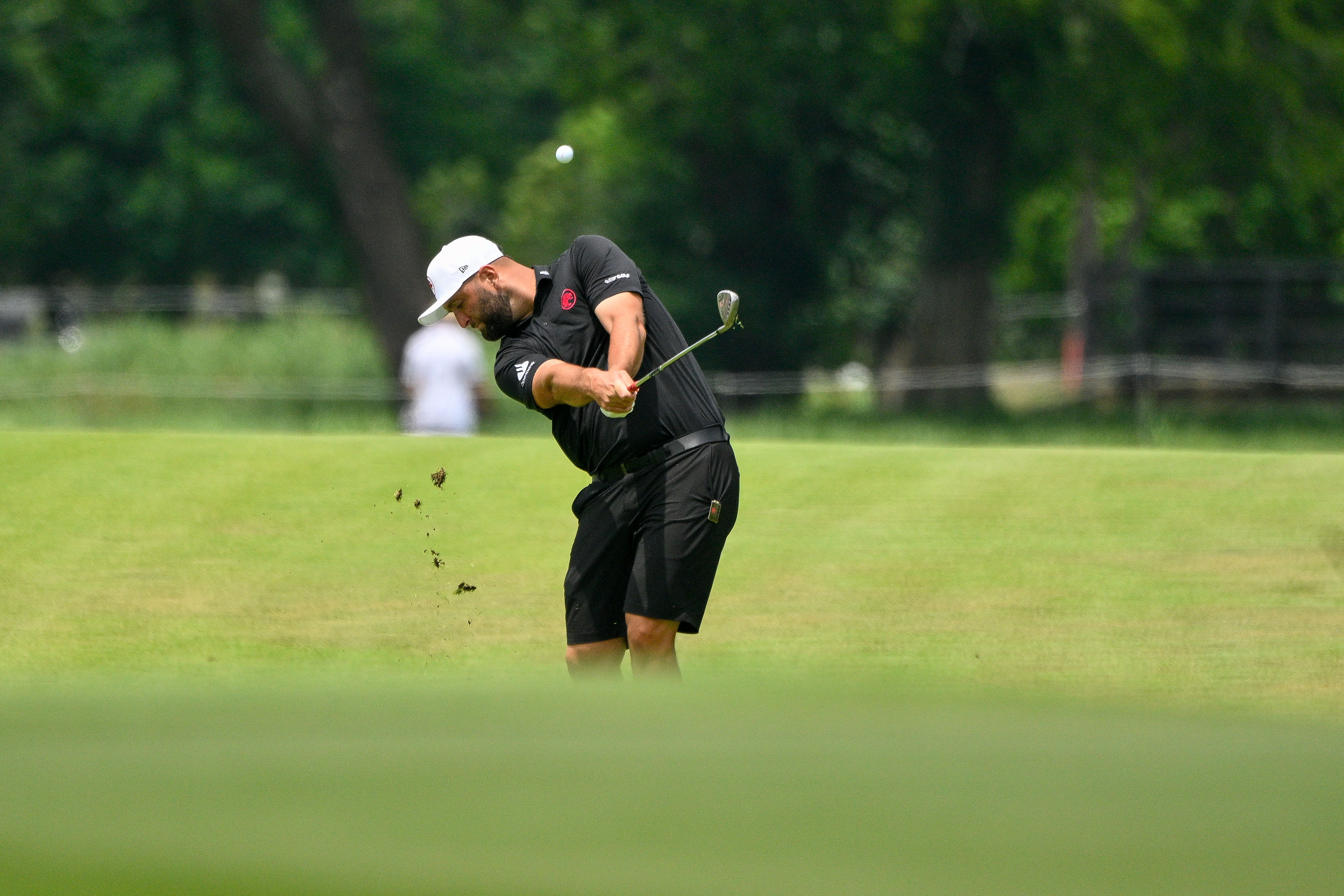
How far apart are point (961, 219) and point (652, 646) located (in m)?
18.9

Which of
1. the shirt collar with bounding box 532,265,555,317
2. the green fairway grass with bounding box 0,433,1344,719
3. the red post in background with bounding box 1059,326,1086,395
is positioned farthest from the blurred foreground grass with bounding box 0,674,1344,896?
the red post in background with bounding box 1059,326,1086,395

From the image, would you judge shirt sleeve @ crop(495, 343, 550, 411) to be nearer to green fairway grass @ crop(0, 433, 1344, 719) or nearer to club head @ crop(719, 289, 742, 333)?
club head @ crop(719, 289, 742, 333)

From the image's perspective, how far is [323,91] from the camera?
82.8 ft

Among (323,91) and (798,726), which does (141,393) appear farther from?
(798,726)

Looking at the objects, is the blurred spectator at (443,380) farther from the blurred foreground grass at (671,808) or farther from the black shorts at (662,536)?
the blurred foreground grass at (671,808)

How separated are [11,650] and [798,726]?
542cm

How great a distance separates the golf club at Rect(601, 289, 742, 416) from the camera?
6.34 m

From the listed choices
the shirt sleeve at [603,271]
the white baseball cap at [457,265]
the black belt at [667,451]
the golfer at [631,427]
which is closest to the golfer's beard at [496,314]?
the golfer at [631,427]

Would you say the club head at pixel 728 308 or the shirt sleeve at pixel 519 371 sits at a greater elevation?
the club head at pixel 728 308

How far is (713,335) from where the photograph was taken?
681 centimetres

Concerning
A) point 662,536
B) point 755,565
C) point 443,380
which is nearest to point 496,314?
point 662,536

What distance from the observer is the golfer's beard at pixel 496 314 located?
259 inches

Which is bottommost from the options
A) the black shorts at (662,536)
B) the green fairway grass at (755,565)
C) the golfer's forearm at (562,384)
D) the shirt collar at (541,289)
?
the green fairway grass at (755,565)

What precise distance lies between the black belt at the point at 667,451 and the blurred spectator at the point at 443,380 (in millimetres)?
7484
